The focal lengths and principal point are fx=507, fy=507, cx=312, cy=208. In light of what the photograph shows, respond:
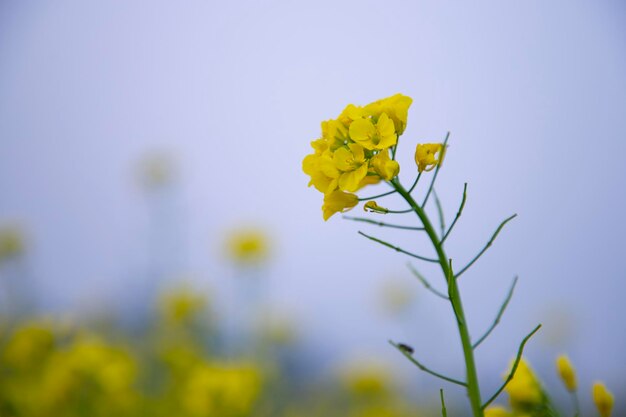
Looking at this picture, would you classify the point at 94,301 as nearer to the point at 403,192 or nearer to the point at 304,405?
the point at 304,405

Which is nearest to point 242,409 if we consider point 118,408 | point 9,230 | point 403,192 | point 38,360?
point 118,408

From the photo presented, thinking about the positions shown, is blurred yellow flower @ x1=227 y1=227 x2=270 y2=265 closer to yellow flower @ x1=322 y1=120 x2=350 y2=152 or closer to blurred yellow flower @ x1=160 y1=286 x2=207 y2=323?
blurred yellow flower @ x1=160 y1=286 x2=207 y2=323

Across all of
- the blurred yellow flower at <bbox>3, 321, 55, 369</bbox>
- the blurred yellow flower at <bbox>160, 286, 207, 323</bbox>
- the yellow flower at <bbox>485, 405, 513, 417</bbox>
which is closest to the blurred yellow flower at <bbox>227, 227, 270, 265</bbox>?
the blurred yellow flower at <bbox>160, 286, 207, 323</bbox>

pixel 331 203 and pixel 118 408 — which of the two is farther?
pixel 118 408

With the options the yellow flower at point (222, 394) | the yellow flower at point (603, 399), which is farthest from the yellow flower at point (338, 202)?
the yellow flower at point (222, 394)

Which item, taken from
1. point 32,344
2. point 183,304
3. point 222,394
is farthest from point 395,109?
point 183,304

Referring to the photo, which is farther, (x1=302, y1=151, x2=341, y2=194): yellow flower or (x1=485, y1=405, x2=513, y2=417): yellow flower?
(x1=485, y1=405, x2=513, y2=417): yellow flower
